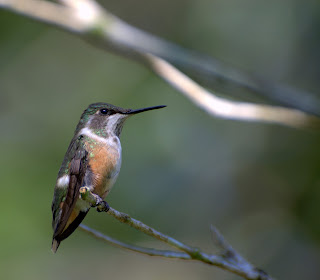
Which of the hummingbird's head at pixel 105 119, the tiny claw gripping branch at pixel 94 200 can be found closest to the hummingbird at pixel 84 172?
the hummingbird's head at pixel 105 119

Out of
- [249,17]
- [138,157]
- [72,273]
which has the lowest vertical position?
[72,273]

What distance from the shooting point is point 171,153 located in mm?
7348

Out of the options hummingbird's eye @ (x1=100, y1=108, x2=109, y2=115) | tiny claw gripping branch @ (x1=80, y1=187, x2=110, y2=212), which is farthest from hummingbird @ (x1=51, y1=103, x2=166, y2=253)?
tiny claw gripping branch @ (x1=80, y1=187, x2=110, y2=212)

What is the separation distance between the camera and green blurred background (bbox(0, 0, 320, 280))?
6578 millimetres

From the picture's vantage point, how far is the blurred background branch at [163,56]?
3.73 m

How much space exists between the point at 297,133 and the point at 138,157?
2.26 m

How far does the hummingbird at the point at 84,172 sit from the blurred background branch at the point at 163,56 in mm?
556

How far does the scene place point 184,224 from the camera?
7.08 m

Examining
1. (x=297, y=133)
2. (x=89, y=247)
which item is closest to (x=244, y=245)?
(x=297, y=133)

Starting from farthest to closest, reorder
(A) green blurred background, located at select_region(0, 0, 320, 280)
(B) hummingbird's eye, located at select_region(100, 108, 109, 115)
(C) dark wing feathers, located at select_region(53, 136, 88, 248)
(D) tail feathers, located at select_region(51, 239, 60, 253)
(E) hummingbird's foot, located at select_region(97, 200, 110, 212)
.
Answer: (A) green blurred background, located at select_region(0, 0, 320, 280), (B) hummingbird's eye, located at select_region(100, 108, 109, 115), (D) tail feathers, located at select_region(51, 239, 60, 253), (C) dark wing feathers, located at select_region(53, 136, 88, 248), (E) hummingbird's foot, located at select_region(97, 200, 110, 212)

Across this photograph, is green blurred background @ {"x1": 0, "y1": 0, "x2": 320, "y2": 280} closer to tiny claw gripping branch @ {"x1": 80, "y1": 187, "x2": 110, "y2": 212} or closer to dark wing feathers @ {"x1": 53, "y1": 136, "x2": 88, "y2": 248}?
dark wing feathers @ {"x1": 53, "y1": 136, "x2": 88, "y2": 248}

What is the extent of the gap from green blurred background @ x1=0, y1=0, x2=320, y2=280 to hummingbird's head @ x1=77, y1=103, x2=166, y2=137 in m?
2.73

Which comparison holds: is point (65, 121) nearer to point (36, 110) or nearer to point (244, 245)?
point (36, 110)

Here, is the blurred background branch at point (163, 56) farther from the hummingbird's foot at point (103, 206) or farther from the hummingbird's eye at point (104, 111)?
the hummingbird's foot at point (103, 206)
